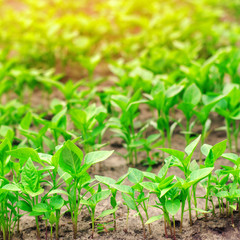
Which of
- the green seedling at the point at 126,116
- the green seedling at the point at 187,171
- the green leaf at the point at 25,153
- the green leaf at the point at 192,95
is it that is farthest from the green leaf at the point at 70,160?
the green leaf at the point at 192,95

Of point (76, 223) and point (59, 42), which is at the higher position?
point (59, 42)

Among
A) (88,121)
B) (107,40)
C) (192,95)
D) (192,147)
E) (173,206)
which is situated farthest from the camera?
(107,40)

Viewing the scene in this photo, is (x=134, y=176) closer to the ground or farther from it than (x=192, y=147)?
closer to the ground

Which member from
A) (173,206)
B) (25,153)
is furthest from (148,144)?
(25,153)

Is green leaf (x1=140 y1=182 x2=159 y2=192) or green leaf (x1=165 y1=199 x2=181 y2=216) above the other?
green leaf (x1=140 y1=182 x2=159 y2=192)

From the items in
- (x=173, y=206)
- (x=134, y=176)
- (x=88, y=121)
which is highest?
(x=88, y=121)

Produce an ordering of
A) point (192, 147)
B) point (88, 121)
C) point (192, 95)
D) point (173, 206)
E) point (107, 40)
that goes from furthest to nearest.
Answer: point (107, 40) < point (192, 95) < point (88, 121) < point (192, 147) < point (173, 206)

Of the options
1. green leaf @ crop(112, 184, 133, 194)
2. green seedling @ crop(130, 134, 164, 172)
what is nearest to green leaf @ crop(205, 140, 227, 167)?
green leaf @ crop(112, 184, 133, 194)

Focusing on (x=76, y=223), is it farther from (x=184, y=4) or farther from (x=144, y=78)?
(x=184, y=4)

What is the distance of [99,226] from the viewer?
5.31 feet

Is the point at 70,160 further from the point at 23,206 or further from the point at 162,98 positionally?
the point at 162,98

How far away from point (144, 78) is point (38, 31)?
81.2 inches

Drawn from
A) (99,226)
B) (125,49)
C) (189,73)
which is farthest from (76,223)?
(125,49)

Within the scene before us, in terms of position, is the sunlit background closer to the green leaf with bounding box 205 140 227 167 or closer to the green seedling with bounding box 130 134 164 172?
the green seedling with bounding box 130 134 164 172
